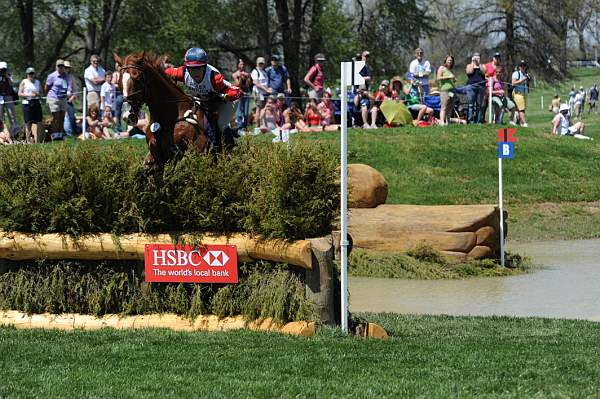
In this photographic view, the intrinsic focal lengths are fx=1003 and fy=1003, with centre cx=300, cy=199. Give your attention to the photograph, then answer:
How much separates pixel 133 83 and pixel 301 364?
4.41 meters

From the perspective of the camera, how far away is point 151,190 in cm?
1007

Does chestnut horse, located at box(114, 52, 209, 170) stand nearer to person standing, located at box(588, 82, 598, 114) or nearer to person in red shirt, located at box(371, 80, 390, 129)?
person in red shirt, located at box(371, 80, 390, 129)

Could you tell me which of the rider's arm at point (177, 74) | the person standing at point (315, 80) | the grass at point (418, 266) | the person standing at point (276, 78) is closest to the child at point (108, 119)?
the person standing at point (276, 78)

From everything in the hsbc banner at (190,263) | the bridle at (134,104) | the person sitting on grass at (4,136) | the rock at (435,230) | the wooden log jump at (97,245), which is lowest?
the rock at (435,230)

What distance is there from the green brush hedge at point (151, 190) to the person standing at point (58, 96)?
12176mm

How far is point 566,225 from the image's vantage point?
2114 cm

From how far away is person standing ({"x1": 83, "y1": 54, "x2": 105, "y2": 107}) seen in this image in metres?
22.9

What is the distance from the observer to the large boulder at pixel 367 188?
16594 millimetres

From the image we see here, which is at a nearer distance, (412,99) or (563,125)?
(412,99)

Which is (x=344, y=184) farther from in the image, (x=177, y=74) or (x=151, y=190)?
(x=177, y=74)

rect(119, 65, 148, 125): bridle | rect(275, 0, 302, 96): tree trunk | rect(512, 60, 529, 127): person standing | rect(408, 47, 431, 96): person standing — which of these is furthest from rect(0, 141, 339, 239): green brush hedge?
rect(275, 0, 302, 96): tree trunk

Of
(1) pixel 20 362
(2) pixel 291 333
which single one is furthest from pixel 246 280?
(1) pixel 20 362


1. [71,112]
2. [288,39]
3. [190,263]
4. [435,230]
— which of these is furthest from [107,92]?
[288,39]

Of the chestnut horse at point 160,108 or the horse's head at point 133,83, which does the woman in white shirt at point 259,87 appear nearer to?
the chestnut horse at point 160,108
